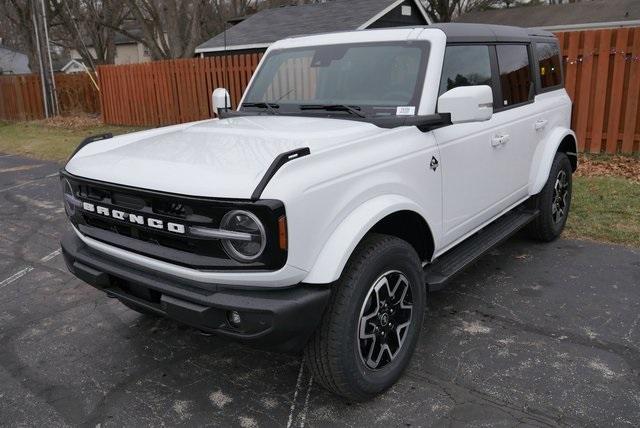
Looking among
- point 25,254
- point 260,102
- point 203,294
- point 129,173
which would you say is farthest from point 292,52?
point 25,254

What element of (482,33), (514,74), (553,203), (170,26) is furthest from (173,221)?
(170,26)

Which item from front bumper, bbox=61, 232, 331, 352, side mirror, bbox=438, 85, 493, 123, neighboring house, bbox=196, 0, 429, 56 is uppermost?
neighboring house, bbox=196, 0, 429, 56

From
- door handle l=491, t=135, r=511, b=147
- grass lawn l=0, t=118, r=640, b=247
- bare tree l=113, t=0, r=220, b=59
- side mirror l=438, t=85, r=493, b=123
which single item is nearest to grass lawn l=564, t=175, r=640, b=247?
grass lawn l=0, t=118, r=640, b=247

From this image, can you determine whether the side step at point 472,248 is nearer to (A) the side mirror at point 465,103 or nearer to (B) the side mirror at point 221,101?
(A) the side mirror at point 465,103

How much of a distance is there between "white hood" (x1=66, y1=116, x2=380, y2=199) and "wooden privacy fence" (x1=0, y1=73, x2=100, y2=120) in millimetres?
20133

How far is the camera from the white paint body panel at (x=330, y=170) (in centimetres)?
247

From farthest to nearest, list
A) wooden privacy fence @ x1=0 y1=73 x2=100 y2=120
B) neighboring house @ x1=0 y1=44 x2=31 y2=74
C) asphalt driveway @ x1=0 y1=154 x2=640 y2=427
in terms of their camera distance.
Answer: neighboring house @ x1=0 y1=44 x2=31 y2=74, wooden privacy fence @ x1=0 y1=73 x2=100 y2=120, asphalt driveway @ x1=0 y1=154 x2=640 y2=427

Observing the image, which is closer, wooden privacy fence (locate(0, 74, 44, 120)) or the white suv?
the white suv

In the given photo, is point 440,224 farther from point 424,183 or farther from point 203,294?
point 203,294

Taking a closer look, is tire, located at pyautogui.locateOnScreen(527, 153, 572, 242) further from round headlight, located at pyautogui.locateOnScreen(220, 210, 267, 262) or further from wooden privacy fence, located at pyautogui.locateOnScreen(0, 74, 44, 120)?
wooden privacy fence, located at pyautogui.locateOnScreen(0, 74, 44, 120)

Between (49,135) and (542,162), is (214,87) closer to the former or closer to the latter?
(49,135)

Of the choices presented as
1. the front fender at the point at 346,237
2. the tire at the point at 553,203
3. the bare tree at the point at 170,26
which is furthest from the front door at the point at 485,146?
the bare tree at the point at 170,26

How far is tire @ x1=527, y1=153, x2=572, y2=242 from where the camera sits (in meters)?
4.97

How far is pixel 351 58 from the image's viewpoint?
12.5 ft
